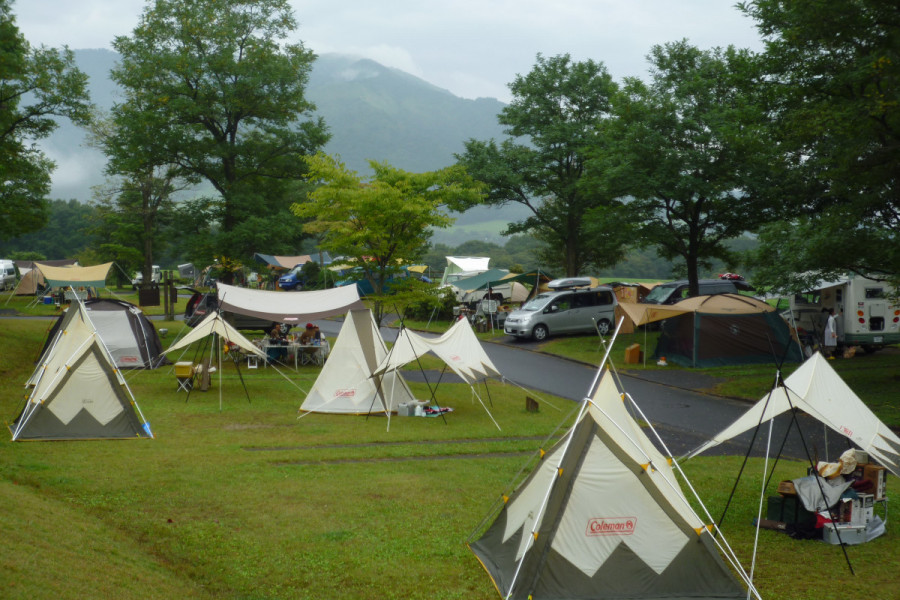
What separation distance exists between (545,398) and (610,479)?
1119 cm

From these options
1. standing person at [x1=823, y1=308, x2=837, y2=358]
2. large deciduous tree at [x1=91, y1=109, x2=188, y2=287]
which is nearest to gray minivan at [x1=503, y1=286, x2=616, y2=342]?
standing person at [x1=823, y1=308, x2=837, y2=358]

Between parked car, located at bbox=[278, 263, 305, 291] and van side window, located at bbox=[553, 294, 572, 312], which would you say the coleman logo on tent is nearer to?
van side window, located at bbox=[553, 294, 572, 312]

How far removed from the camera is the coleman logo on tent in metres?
7.21

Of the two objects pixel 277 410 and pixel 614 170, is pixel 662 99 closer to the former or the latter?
Result: pixel 614 170

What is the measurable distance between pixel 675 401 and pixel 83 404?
43.4 feet

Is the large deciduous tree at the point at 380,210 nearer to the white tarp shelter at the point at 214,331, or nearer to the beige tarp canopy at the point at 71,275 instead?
the white tarp shelter at the point at 214,331

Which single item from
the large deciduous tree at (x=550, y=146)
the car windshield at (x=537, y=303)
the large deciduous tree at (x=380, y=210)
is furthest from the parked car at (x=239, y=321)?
the large deciduous tree at (x=550, y=146)

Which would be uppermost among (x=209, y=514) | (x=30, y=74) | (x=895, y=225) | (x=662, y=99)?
(x=30, y=74)

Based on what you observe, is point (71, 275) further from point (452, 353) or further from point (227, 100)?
point (452, 353)

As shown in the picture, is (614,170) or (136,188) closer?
(614,170)

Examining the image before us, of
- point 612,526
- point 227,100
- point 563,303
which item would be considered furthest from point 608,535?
point 227,100


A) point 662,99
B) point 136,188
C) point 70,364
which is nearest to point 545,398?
Answer: point 70,364

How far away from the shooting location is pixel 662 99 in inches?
1025

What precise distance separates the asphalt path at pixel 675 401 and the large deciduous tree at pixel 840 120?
395 centimetres
